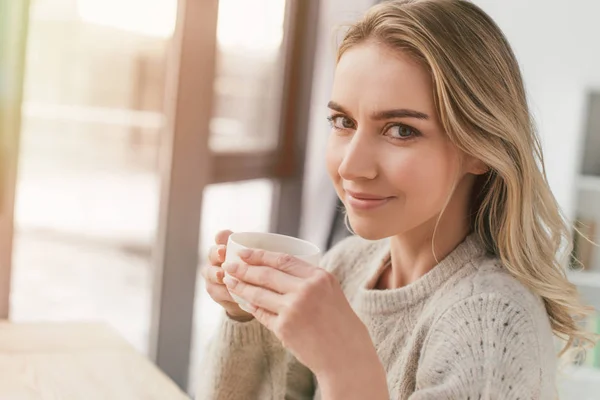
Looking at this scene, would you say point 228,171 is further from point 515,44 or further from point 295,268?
point 295,268

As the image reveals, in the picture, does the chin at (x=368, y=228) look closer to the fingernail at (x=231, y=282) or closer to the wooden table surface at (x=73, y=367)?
the fingernail at (x=231, y=282)

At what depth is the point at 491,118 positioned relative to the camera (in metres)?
0.93

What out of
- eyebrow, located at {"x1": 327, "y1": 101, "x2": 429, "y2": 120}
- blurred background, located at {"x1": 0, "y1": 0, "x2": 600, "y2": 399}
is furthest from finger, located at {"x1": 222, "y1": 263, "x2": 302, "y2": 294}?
blurred background, located at {"x1": 0, "y1": 0, "x2": 600, "y2": 399}

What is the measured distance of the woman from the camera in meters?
0.81

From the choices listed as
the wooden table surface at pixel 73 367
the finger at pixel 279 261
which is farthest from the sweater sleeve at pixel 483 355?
the wooden table surface at pixel 73 367

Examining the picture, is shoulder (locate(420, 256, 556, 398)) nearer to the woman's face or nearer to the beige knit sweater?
the beige knit sweater

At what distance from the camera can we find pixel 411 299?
105 cm

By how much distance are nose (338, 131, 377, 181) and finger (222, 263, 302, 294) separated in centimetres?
19

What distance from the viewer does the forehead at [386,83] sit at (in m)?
0.93

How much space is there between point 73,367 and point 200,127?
1014 millimetres

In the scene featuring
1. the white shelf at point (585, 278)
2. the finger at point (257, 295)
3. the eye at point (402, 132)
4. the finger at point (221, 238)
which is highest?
the eye at point (402, 132)

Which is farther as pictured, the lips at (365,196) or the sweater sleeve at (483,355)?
the lips at (365,196)

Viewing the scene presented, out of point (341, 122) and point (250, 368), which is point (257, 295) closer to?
point (341, 122)

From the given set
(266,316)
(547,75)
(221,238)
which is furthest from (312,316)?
(547,75)
